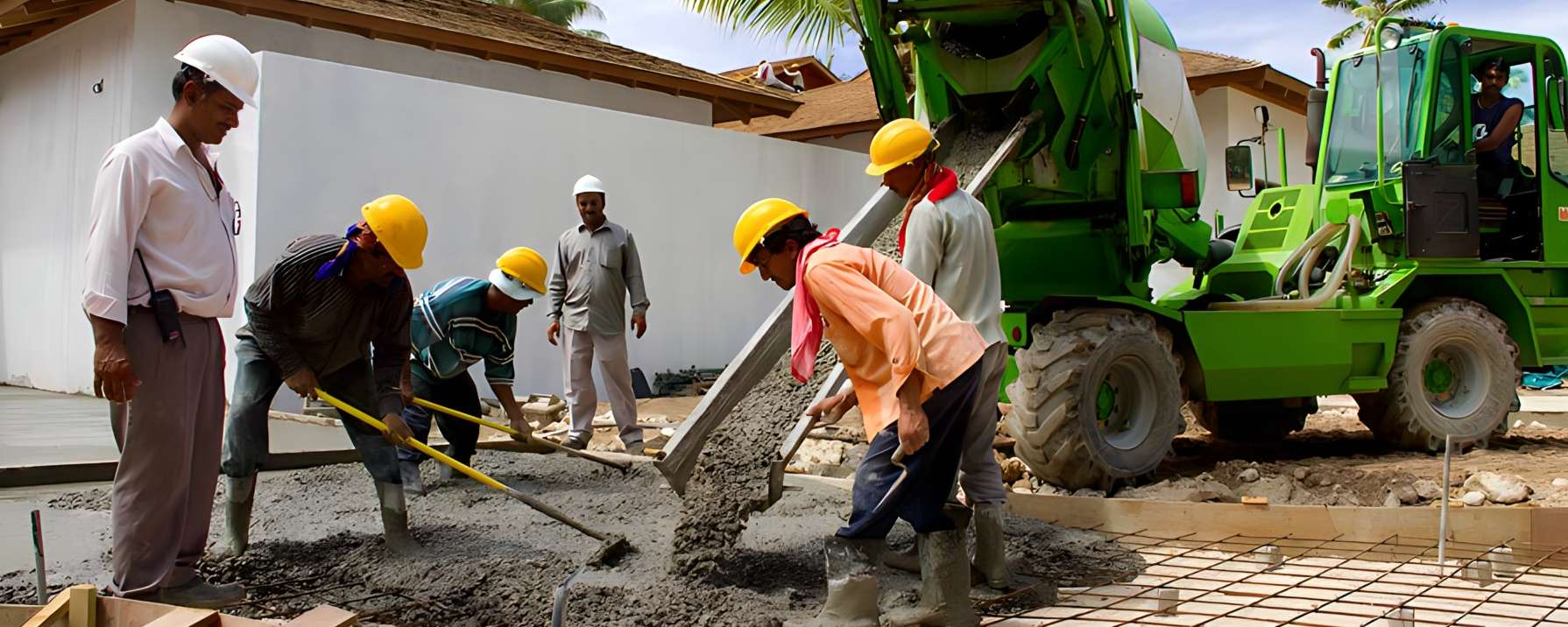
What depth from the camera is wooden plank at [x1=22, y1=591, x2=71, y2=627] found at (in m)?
2.47

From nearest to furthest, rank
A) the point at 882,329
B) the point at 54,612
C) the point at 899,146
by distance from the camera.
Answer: the point at 54,612
the point at 882,329
the point at 899,146

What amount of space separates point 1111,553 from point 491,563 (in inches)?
84.5

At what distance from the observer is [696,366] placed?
11.0m

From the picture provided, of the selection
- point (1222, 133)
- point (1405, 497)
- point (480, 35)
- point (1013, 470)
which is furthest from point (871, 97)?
point (1405, 497)

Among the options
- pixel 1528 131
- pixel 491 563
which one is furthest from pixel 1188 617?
pixel 1528 131

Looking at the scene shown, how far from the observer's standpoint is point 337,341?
3.97m

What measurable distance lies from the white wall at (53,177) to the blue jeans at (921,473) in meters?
8.01

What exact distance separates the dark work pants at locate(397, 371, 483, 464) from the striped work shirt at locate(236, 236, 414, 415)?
106 centimetres

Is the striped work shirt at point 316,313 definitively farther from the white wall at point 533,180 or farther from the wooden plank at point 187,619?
the white wall at point 533,180

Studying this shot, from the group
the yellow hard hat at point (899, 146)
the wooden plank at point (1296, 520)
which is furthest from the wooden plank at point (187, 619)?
the wooden plank at point (1296, 520)

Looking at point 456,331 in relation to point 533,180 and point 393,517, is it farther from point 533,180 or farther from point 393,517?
point 533,180

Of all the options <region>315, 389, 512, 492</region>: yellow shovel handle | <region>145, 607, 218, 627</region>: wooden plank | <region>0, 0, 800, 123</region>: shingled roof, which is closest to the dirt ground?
<region>315, 389, 512, 492</region>: yellow shovel handle

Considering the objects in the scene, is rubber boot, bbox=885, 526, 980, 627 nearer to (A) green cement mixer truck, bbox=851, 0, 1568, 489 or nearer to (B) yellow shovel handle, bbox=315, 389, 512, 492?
(B) yellow shovel handle, bbox=315, 389, 512, 492

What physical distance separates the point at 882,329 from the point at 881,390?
28cm
